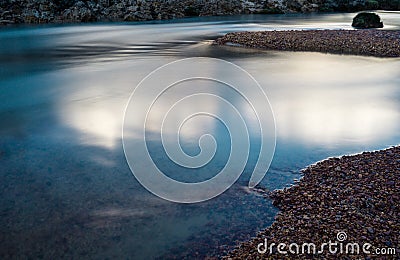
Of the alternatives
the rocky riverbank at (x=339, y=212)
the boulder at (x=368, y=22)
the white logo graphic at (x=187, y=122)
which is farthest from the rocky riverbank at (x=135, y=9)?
the rocky riverbank at (x=339, y=212)

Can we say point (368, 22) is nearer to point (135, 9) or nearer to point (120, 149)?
point (135, 9)

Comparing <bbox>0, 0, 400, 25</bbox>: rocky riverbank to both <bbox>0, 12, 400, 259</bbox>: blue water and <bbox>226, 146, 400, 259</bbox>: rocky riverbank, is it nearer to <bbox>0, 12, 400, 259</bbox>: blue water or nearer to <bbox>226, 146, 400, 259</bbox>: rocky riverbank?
<bbox>0, 12, 400, 259</bbox>: blue water

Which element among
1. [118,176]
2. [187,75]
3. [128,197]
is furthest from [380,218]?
[187,75]

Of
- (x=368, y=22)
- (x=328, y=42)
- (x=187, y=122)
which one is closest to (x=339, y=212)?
(x=187, y=122)

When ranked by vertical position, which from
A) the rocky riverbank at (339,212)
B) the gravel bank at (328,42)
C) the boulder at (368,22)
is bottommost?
the rocky riverbank at (339,212)

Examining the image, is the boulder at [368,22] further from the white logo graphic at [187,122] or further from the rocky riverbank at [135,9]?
the rocky riverbank at [135,9]

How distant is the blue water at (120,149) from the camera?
4188 mm

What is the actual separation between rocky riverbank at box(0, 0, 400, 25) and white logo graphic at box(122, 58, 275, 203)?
2893 cm

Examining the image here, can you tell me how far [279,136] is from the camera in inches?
283

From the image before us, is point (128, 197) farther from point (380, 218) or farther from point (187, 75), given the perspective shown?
point (187, 75)

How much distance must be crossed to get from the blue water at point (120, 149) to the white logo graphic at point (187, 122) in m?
0.18

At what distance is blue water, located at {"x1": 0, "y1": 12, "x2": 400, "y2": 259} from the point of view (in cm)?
419

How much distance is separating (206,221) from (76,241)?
57.8 inches

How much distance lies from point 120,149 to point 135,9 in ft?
119
